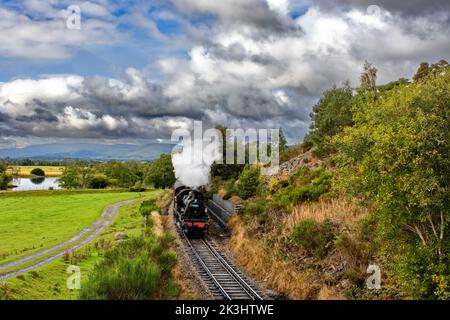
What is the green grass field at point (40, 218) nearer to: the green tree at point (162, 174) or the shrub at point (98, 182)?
the green tree at point (162, 174)

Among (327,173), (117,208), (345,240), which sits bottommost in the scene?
(117,208)

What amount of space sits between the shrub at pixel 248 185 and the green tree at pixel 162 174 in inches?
2472

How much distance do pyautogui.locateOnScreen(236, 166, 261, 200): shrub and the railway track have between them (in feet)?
38.3

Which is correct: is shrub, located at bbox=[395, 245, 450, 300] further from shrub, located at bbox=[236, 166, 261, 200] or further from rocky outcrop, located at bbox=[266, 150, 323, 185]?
shrub, located at bbox=[236, 166, 261, 200]

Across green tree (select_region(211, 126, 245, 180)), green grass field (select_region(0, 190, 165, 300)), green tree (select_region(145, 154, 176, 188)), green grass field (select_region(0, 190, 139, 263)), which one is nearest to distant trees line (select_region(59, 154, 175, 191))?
green tree (select_region(145, 154, 176, 188))

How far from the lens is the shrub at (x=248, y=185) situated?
141 ft

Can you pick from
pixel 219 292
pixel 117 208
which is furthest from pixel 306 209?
pixel 117 208

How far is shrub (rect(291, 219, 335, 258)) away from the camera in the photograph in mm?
22255

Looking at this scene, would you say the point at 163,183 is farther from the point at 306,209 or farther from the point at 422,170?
the point at 422,170

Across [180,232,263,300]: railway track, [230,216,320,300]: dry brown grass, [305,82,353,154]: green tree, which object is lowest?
[180,232,263,300]: railway track

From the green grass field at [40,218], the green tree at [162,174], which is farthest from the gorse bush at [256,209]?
the green tree at [162,174]

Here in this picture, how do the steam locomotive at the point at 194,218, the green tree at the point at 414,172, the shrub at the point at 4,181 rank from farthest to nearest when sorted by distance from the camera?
the shrub at the point at 4,181, the steam locomotive at the point at 194,218, the green tree at the point at 414,172

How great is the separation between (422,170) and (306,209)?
15047 mm
